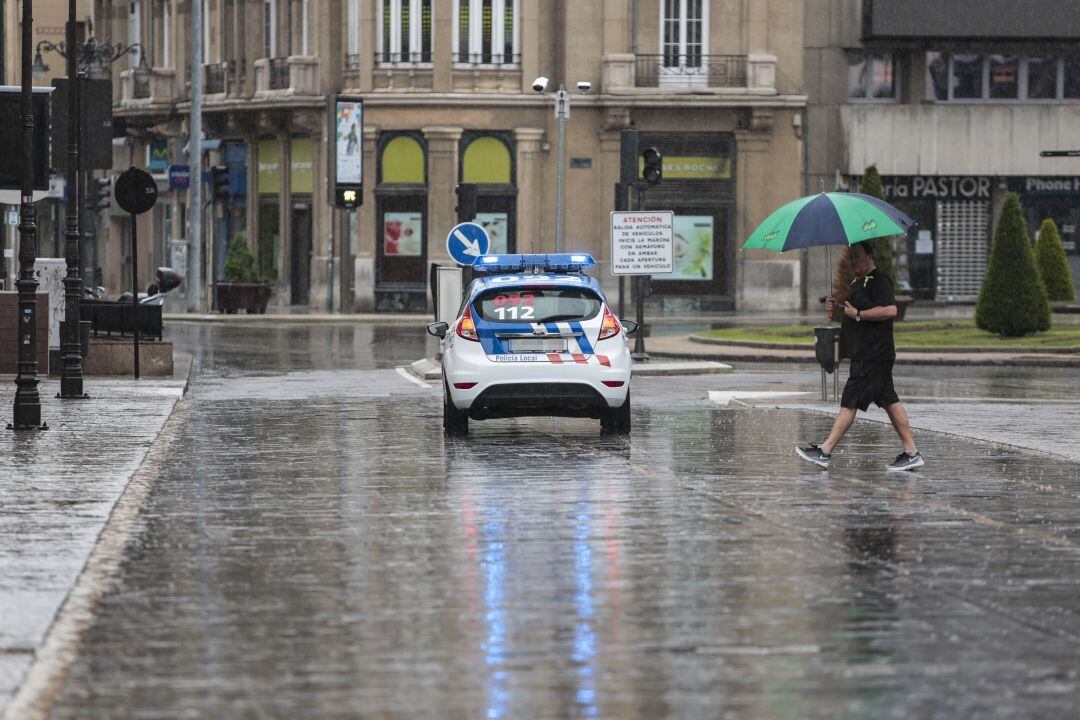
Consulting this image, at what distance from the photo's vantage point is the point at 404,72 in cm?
5112

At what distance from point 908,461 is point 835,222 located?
3157 millimetres

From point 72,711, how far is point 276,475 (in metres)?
8.11

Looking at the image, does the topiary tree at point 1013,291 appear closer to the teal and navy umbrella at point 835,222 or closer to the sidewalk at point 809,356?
the sidewalk at point 809,356

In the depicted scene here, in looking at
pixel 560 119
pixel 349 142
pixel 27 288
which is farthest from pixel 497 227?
pixel 27 288

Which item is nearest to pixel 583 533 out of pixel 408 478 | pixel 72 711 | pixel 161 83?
pixel 408 478

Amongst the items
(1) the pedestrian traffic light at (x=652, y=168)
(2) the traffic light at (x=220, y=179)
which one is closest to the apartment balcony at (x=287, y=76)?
(2) the traffic light at (x=220, y=179)

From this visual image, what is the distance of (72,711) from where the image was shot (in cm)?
706

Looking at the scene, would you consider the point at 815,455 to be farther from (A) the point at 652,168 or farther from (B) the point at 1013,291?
(B) the point at 1013,291

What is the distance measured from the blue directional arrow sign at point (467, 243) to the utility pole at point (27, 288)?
11.7 metres

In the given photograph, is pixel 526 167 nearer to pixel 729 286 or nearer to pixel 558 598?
pixel 729 286

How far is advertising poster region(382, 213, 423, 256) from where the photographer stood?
51.2m

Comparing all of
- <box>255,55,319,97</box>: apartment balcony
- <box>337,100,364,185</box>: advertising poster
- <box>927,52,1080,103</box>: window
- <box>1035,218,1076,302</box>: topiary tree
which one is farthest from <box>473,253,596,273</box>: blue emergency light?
<box>927,52,1080,103</box>: window

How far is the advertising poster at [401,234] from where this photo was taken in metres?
51.2

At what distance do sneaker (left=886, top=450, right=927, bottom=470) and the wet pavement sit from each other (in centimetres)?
16
